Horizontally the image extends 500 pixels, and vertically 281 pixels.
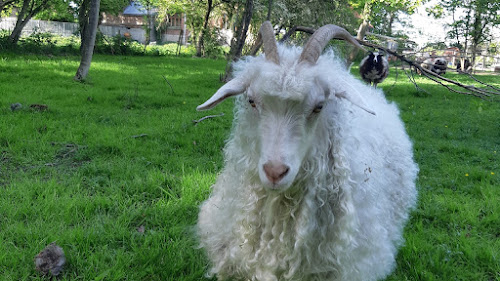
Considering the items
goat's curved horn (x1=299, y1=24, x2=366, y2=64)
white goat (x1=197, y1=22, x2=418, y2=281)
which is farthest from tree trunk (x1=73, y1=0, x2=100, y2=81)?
goat's curved horn (x1=299, y1=24, x2=366, y2=64)

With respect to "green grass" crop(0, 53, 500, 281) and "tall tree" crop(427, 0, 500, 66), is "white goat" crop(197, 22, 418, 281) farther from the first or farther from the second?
"tall tree" crop(427, 0, 500, 66)

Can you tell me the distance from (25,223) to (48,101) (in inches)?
159

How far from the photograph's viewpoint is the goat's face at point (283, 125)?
1667mm

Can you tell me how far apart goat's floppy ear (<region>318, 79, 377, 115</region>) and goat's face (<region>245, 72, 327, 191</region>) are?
5 centimetres

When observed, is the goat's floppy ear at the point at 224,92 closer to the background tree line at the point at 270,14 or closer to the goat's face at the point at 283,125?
the goat's face at the point at 283,125

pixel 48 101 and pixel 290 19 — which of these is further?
pixel 290 19

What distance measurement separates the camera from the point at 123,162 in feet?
12.7

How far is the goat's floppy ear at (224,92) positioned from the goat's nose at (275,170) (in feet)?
1.60

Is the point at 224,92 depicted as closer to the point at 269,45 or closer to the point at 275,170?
the point at 269,45

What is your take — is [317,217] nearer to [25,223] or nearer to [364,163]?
[364,163]

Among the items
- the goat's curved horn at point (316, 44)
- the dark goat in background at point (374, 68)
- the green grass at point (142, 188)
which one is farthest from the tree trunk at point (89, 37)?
the goat's curved horn at point (316, 44)

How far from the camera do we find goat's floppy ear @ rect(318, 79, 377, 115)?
1892mm

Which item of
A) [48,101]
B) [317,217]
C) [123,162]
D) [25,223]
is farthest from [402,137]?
[48,101]

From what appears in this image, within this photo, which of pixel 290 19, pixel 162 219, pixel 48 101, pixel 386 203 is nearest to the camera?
pixel 386 203
